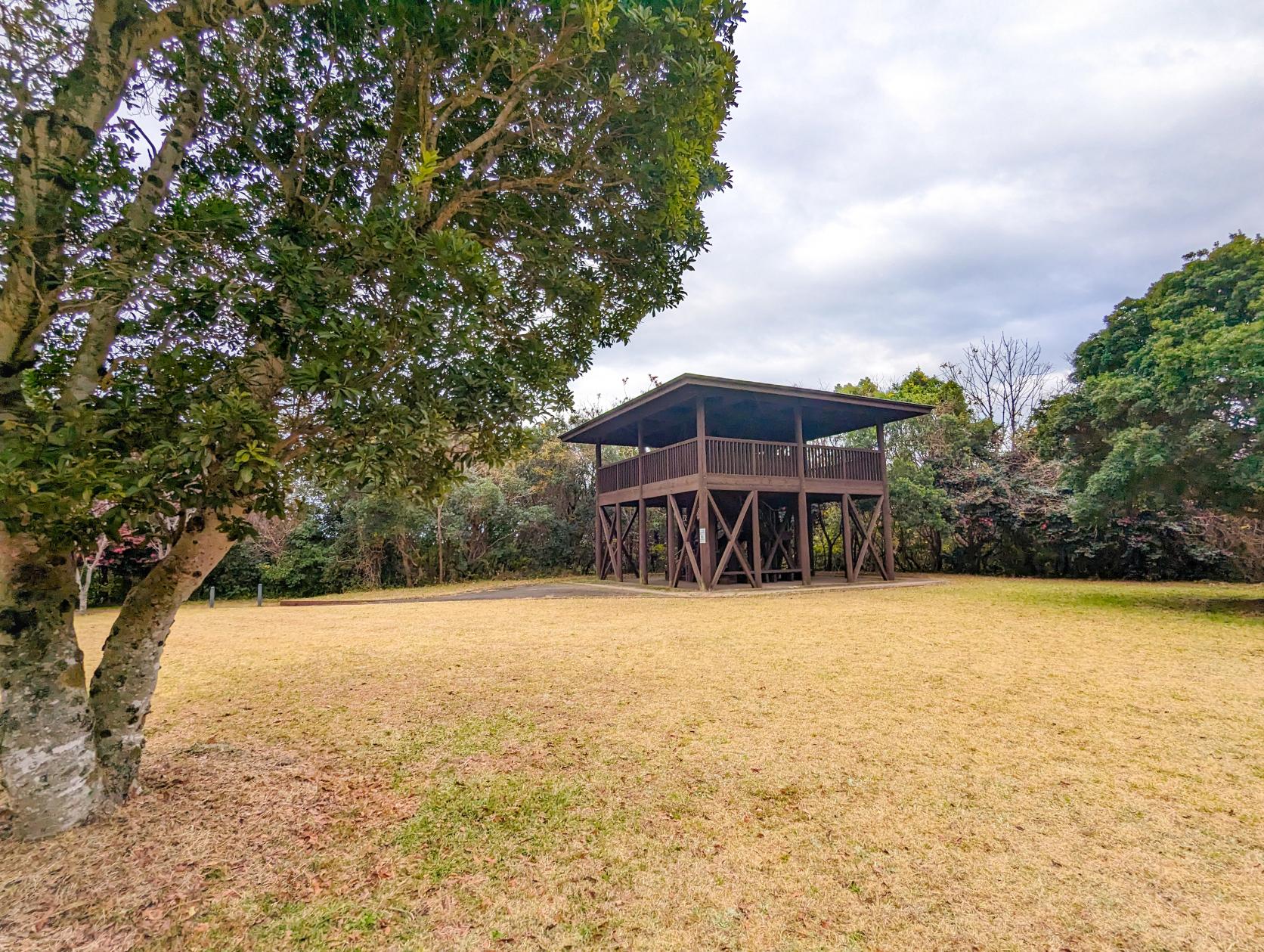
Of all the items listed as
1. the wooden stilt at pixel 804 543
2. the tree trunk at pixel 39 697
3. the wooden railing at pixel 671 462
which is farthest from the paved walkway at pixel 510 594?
the tree trunk at pixel 39 697

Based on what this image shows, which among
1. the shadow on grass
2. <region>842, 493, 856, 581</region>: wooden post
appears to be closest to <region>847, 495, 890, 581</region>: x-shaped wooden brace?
<region>842, 493, 856, 581</region>: wooden post

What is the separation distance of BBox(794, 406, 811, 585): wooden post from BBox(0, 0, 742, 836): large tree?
1057 centimetres

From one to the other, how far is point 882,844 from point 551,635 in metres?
6.00

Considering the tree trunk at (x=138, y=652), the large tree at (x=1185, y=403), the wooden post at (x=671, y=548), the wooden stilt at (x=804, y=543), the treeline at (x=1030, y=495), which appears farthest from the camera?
the wooden post at (x=671, y=548)

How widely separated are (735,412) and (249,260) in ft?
47.4

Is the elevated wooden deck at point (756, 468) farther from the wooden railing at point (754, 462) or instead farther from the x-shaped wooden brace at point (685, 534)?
the x-shaped wooden brace at point (685, 534)

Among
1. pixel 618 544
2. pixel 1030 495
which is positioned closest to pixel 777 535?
pixel 618 544

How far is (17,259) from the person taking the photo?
7.71ft

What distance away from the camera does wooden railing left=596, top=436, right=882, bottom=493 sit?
44.7 ft

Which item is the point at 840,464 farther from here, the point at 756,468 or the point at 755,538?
the point at 755,538

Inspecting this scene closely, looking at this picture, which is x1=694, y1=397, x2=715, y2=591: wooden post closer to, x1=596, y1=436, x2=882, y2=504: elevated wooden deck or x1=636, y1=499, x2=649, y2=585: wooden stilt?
x1=596, y1=436, x2=882, y2=504: elevated wooden deck

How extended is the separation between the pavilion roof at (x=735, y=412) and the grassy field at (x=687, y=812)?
7.75 metres

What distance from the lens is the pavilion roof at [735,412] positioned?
42.2ft

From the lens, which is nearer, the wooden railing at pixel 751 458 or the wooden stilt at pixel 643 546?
the wooden railing at pixel 751 458
